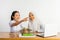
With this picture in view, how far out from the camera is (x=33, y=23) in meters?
1.48

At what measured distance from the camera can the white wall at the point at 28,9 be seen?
1.46 m

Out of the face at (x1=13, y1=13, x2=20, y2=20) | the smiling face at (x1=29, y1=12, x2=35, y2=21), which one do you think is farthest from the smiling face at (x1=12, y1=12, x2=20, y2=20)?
the smiling face at (x1=29, y1=12, x2=35, y2=21)

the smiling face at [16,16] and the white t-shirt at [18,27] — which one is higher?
the smiling face at [16,16]

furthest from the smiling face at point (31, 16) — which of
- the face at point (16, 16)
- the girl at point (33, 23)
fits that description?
the face at point (16, 16)

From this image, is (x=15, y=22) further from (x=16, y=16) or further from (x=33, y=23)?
(x=33, y=23)

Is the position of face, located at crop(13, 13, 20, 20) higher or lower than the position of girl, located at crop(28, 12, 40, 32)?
higher

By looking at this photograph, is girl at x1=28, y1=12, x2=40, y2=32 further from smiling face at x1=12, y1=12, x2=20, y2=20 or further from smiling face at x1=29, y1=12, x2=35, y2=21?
smiling face at x1=12, y1=12, x2=20, y2=20

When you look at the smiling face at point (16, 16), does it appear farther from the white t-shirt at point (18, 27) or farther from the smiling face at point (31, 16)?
the smiling face at point (31, 16)

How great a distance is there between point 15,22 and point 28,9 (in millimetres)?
223

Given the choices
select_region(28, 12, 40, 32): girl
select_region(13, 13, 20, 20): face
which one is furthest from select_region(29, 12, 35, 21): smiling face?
select_region(13, 13, 20, 20): face

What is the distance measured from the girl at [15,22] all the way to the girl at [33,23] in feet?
0.26

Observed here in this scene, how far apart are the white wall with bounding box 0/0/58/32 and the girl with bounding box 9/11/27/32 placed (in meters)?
0.05

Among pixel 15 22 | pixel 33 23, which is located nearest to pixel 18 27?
pixel 15 22

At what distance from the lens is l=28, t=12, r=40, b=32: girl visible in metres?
1.48
